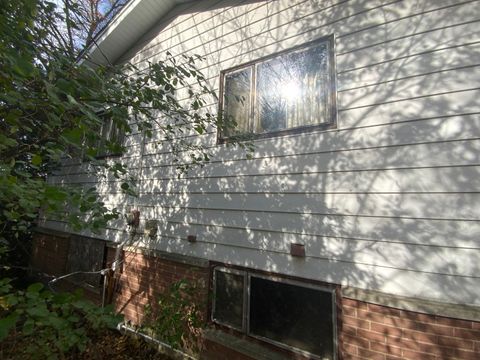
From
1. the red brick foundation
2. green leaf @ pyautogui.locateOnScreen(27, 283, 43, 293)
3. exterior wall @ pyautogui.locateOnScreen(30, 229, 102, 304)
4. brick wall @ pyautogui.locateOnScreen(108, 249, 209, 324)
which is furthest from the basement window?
exterior wall @ pyautogui.locateOnScreen(30, 229, 102, 304)

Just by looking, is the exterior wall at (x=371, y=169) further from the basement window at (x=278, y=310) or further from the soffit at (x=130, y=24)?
the soffit at (x=130, y=24)

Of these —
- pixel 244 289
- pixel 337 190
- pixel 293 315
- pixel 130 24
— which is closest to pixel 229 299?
pixel 244 289

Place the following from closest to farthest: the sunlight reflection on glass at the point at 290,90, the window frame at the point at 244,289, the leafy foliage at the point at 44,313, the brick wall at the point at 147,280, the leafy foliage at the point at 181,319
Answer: the leafy foliage at the point at 44,313 < the window frame at the point at 244,289 < the sunlight reflection on glass at the point at 290,90 < the leafy foliage at the point at 181,319 < the brick wall at the point at 147,280

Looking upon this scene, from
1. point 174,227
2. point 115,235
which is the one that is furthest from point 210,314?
point 115,235

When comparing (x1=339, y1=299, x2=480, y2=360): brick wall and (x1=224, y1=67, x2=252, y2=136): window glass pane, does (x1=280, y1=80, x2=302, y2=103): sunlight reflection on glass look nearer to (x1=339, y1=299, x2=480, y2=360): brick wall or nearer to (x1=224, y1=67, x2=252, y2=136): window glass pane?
(x1=224, y1=67, x2=252, y2=136): window glass pane

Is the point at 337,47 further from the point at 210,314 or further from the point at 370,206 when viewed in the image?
the point at 210,314

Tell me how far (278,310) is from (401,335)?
143 cm

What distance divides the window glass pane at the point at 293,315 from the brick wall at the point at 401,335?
8.9 inches

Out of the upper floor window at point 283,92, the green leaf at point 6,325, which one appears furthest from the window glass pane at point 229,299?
the green leaf at point 6,325

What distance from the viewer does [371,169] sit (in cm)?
329

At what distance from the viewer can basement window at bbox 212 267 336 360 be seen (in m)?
3.41

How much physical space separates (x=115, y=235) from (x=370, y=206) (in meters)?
5.15

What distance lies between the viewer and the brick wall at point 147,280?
4.64 m

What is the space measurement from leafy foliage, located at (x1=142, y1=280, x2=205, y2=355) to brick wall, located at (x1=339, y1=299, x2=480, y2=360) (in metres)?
2.18
